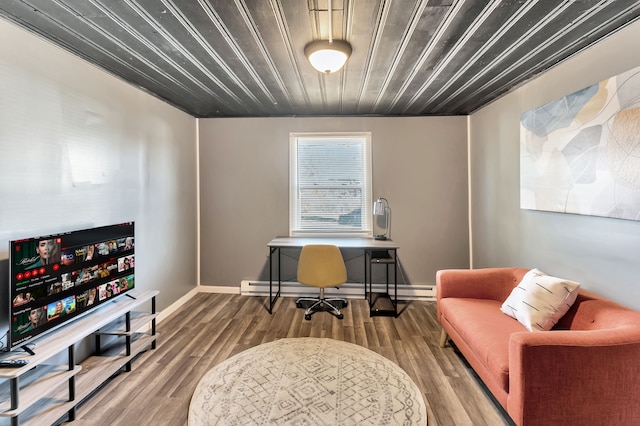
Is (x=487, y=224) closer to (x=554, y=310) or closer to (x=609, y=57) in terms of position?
(x=554, y=310)

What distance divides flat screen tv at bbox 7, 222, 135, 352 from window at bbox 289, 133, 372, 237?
7.06 ft

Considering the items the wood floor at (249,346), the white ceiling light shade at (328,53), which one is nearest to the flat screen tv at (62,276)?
the wood floor at (249,346)

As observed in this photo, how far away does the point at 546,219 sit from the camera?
2.49m

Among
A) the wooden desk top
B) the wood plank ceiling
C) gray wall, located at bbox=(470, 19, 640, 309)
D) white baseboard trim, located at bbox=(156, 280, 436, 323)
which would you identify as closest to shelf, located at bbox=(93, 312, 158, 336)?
white baseboard trim, located at bbox=(156, 280, 436, 323)

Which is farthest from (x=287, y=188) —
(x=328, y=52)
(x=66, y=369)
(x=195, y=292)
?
(x=66, y=369)

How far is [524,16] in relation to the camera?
5.70ft

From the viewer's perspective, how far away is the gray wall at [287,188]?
12.9 feet

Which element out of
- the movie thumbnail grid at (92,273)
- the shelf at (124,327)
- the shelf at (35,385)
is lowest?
the shelf at (35,385)

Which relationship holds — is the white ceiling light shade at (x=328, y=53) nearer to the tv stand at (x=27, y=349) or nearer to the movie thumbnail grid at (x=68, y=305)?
the movie thumbnail grid at (x=68, y=305)

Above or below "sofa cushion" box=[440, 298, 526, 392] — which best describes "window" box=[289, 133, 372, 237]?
above

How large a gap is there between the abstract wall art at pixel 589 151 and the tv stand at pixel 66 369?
3.53 m

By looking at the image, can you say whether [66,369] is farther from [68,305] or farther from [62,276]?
[62,276]

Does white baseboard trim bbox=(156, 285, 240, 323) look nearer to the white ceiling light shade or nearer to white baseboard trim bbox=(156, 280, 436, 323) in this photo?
white baseboard trim bbox=(156, 280, 436, 323)

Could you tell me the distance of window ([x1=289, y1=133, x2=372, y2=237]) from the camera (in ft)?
13.3
